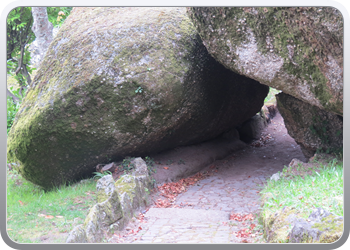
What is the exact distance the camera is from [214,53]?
5.57m

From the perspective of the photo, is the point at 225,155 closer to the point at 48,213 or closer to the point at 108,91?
the point at 108,91

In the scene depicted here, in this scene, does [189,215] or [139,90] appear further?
[139,90]

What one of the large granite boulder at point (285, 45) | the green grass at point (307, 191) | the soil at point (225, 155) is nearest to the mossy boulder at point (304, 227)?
the green grass at point (307, 191)

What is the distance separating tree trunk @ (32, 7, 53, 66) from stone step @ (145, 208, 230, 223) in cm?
639

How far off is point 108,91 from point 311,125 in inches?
167

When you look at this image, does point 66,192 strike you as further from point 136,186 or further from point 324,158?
point 324,158

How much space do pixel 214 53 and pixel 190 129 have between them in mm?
2384

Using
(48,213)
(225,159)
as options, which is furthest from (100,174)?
(225,159)

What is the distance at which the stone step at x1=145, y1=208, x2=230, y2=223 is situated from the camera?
171 inches

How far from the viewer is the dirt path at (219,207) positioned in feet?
11.6

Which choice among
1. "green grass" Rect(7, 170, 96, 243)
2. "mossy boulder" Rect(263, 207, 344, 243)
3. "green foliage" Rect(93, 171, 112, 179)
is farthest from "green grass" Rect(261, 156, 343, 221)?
"green foliage" Rect(93, 171, 112, 179)

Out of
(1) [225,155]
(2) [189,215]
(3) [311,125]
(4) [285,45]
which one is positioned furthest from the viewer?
(1) [225,155]

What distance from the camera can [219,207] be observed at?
529 centimetres
